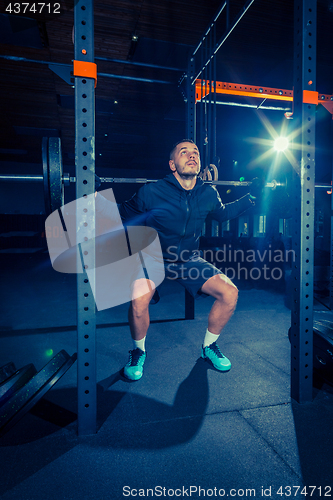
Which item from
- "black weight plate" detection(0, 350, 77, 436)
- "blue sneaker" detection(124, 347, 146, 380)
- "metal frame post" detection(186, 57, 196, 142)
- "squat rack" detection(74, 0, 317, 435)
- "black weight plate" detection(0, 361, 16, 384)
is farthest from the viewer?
"metal frame post" detection(186, 57, 196, 142)

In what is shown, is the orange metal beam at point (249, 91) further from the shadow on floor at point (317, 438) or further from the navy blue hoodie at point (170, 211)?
the shadow on floor at point (317, 438)

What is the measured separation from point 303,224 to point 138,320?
3.37 feet

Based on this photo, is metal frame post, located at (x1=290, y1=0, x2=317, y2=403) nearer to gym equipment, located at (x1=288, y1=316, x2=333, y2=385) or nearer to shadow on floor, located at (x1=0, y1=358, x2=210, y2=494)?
gym equipment, located at (x1=288, y1=316, x2=333, y2=385)

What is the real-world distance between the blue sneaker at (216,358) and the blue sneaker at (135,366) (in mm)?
403

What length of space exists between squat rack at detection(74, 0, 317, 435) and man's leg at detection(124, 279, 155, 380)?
18.2 inches

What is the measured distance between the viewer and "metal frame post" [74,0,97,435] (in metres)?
1.08

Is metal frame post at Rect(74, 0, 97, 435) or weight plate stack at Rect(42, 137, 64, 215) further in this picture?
weight plate stack at Rect(42, 137, 64, 215)

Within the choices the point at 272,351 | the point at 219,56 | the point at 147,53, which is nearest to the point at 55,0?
the point at 147,53

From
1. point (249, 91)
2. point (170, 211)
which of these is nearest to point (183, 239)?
point (170, 211)

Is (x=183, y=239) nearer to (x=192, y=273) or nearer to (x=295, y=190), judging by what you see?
(x=192, y=273)

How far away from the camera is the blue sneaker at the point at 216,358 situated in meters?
1.63

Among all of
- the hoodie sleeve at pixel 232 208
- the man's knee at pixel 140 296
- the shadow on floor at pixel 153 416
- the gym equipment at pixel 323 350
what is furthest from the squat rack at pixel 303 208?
the man's knee at pixel 140 296

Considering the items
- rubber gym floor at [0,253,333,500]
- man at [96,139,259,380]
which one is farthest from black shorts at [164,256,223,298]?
rubber gym floor at [0,253,333,500]

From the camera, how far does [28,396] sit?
1.07 m
